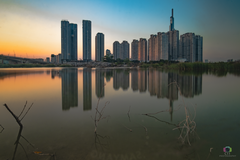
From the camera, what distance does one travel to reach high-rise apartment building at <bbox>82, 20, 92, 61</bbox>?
355 feet

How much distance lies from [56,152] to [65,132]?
2.11 ft

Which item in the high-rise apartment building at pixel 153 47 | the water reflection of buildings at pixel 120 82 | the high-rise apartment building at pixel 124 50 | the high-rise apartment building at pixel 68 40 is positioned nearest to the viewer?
the water reflection of buildings at pixel 120 82

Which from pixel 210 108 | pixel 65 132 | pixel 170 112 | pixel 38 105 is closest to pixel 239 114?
pixel 210 108

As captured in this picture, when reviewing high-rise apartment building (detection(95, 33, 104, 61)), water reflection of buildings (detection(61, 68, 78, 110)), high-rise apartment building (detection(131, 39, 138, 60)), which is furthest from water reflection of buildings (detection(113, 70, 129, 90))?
high-rise apartment building (detection(95, 33, 104, 61))

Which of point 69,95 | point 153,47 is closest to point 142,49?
point 153,47

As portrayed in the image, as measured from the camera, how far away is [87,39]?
109m

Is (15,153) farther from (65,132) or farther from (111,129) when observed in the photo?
(111,129)

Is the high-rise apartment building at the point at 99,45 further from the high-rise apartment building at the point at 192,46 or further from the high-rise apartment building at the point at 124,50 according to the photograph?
the high-rise apartment building at the point at 192,46

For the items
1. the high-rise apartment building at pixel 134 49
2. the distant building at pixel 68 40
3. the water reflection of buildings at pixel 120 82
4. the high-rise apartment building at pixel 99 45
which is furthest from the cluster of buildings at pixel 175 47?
the water reflection of buildings at pixel 120 82

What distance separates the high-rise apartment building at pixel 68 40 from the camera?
109 meters

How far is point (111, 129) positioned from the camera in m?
2.89

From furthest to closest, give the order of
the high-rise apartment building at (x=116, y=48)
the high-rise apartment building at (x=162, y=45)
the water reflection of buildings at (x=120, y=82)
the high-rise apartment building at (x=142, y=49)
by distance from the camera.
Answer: the high-rise apartment building at (x=116, y=48) < the high-rise apartment building at (x=142, y=49) < the high-rise apartment building at (x=162, y=45) < the water reflection of buildings at (x=120, y=82)

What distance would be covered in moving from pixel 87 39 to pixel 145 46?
45.7m

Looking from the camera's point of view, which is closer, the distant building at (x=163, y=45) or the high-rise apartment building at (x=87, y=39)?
the distant building at (x=163, y=45)
